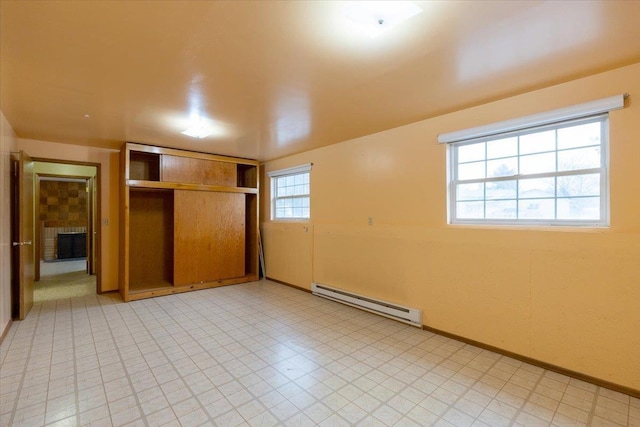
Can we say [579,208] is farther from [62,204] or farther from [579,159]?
[62,204]

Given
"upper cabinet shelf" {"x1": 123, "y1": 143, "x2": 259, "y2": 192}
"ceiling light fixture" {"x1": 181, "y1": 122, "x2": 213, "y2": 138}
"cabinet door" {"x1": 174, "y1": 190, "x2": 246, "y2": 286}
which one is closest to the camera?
"ceiling light fixture" {"x1": 181, "y1": 122, "x2": 213, "y2": 138}

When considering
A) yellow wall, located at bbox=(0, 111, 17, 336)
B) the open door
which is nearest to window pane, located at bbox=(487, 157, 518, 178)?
yellow wall, located at bbox=(0, 111, 17, 336)

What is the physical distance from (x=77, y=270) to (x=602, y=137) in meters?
9.11

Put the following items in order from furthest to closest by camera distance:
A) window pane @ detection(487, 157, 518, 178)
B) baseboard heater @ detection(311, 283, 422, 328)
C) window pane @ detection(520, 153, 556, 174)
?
baseboard heater @ detection(311, 283, 422, 328) < window pane @ detection(487, 157, 518, 178) < window pane @ detection(520, 153, 556, 174)

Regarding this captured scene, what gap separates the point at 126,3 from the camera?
1.49 m

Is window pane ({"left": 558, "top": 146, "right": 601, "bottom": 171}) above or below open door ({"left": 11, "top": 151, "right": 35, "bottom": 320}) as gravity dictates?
above

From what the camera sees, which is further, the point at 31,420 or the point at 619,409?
the point at 619,409

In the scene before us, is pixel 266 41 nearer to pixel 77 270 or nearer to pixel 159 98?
pixel 159 98

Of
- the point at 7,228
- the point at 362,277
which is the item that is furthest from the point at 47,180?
the point at 362,277

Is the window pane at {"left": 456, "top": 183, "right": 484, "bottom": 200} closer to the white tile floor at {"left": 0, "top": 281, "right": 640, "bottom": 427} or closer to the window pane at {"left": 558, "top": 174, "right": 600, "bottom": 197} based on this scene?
the window pane at {"left": 558, "top": 174, "right": 600, "bottom": 197}

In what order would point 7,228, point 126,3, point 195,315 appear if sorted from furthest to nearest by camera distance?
1. point 195,315
2. point 7,228
3. point 126,3

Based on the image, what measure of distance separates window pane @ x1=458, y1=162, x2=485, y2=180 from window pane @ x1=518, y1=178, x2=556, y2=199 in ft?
1.22

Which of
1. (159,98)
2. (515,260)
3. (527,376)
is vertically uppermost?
(159,98)

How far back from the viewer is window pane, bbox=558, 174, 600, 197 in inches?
93.0
